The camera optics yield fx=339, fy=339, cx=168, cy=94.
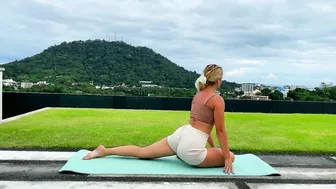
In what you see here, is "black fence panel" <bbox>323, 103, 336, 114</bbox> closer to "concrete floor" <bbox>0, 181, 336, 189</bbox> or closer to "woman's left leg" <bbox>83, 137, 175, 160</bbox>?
"concrete floor" <bbox>0, 181, 336, 189</bbox>

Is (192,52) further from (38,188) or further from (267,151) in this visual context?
(38,188)

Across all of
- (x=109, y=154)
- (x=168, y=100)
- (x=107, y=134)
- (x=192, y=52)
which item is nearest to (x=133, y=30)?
(x=192, y=52)

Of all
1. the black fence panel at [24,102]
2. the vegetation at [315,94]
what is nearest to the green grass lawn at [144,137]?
the black fence panel at [24,102]

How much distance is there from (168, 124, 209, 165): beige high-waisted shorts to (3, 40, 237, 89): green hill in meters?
15.1

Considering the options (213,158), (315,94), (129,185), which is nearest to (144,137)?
(213,158)

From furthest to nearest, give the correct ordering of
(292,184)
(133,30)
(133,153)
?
(133,30) < (133,153) < (292,184)

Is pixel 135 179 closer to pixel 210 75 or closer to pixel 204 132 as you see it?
pixel 204 132

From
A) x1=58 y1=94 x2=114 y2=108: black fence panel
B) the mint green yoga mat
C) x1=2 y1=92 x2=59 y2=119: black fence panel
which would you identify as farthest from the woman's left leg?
x1=58 y1=94 x2=114 y2=108: black fence panel

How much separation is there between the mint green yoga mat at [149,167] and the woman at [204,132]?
11cm

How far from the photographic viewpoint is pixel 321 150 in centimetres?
450

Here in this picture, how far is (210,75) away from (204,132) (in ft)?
1.76

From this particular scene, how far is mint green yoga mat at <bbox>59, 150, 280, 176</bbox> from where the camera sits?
9.90 feet

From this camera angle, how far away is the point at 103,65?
867 inches

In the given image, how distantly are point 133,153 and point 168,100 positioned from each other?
8.03 m
